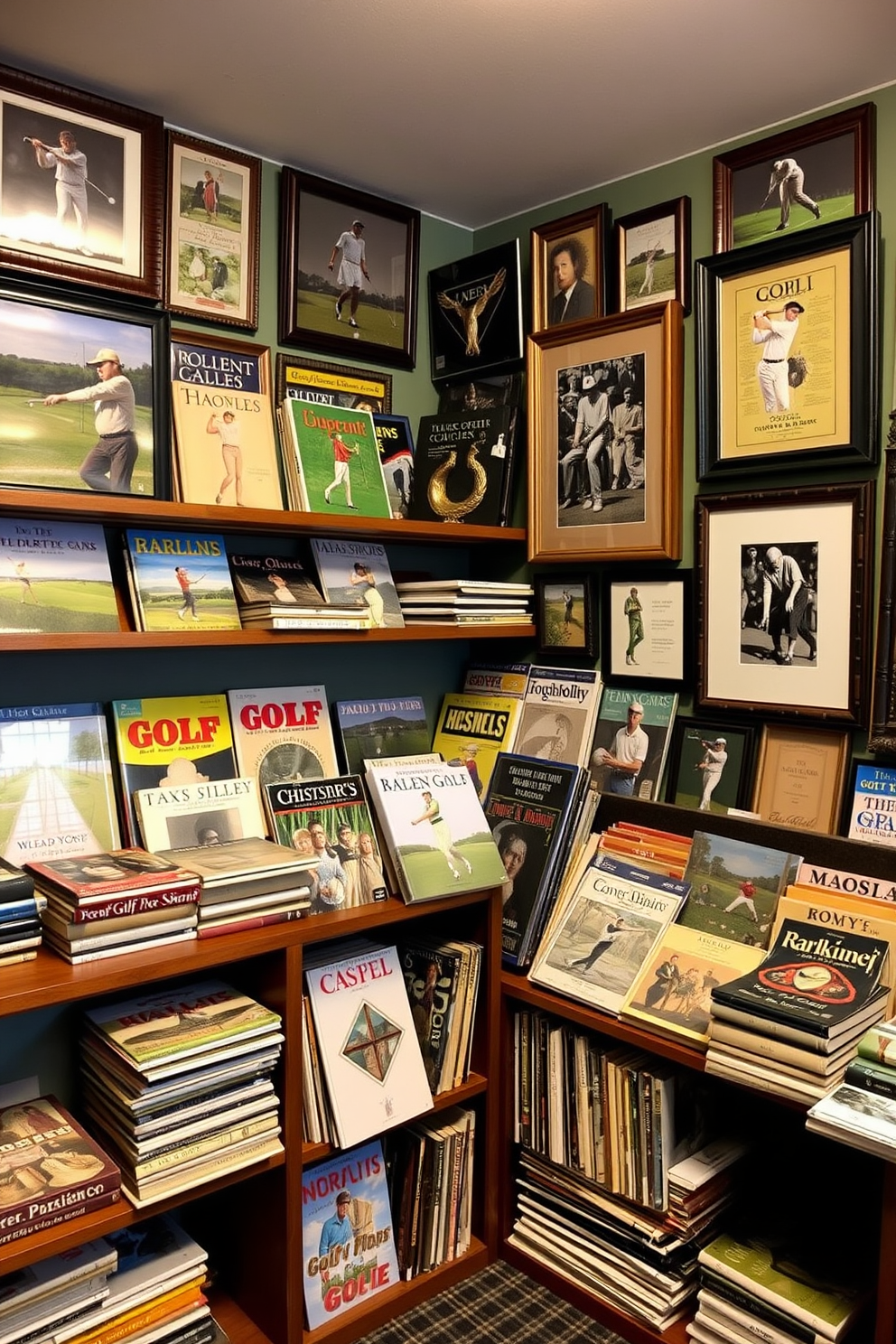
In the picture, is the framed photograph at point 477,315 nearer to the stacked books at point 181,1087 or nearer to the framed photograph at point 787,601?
the framed photograph at point 787,601

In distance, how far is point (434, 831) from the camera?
2.09 meters

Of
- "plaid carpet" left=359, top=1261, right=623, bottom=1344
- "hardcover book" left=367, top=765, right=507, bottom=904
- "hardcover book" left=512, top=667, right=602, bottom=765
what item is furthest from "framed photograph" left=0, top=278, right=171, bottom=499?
"plaid carpet" left=359, top=1261, right=623, bottom=1344

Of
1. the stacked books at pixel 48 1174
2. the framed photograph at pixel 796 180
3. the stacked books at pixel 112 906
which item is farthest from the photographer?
the framed photograph at pixel 796 180

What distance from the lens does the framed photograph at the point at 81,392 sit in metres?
1.82

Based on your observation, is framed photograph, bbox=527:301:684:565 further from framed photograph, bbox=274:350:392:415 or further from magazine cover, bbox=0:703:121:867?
magazine cover, bbox=0:703:121:867

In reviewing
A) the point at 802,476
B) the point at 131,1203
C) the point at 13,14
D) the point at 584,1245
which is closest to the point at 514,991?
the point at 584,1245

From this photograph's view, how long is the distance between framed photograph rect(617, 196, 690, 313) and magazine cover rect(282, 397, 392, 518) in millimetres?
674

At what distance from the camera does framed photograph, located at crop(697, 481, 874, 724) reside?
1927 millimetres

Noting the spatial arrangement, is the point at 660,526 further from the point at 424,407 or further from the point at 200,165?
the point at 200,165

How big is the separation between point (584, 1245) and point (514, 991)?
1.69 feet

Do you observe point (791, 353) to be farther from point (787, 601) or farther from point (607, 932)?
point (607, 932)

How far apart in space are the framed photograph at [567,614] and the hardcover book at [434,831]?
48 centimetres

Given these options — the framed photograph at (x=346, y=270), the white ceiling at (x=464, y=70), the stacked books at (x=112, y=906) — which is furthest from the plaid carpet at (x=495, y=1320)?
the white ceiling at (x=464, y=70)

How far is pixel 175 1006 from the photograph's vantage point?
5.97 feet
